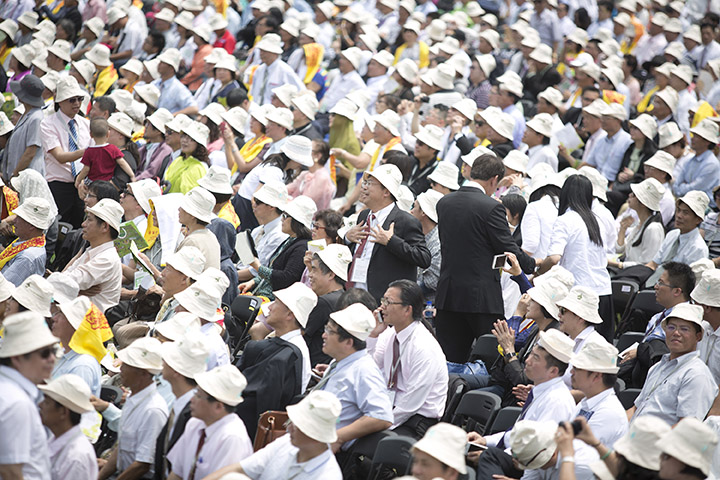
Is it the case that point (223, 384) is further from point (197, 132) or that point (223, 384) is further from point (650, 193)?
point (650, 193)

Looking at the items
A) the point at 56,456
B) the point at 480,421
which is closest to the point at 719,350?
the point at 480,421

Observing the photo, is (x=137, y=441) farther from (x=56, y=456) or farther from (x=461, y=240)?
(x=461, y=240)

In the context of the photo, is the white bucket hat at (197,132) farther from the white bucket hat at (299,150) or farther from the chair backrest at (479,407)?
the chair backrest at (479,407)

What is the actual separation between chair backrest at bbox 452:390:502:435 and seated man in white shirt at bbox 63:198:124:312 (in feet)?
9.32

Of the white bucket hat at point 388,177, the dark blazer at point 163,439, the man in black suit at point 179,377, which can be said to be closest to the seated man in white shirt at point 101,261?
the man in black suit at point 179,377

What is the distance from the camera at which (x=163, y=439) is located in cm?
480

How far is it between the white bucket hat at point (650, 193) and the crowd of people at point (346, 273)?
2 cm

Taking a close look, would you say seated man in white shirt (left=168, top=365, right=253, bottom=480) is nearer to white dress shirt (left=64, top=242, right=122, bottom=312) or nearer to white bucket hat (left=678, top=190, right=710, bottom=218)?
white dress shirt (left=64, top=242, right=122, bottom=312)

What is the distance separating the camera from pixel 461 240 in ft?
21.6

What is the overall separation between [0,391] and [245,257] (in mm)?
3710

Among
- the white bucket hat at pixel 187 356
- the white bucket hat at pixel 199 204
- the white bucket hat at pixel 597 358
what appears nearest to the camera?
the white bucket hat at pixel 187 356

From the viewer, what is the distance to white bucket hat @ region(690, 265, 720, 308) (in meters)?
5.78

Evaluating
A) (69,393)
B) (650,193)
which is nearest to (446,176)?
(650,193)

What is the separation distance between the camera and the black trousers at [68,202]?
940cm
